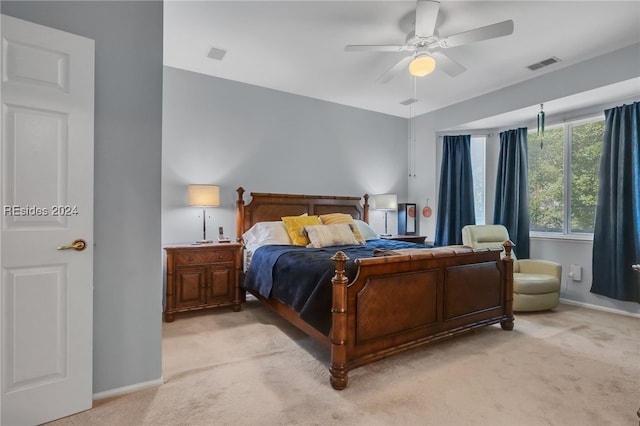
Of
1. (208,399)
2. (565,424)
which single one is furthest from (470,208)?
(208,399)

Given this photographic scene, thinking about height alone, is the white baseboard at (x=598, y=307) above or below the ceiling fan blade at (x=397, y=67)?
below

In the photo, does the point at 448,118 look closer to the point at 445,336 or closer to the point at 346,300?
the point at 445,336

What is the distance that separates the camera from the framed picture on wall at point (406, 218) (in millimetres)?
5577

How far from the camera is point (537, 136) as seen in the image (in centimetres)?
476

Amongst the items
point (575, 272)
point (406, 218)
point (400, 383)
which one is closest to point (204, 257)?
point (400, 383)

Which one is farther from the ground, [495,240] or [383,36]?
[383,36]

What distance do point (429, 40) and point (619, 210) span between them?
9.82ft

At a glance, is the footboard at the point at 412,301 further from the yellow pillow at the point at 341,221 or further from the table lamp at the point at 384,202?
the table lamp at the point at 384,202

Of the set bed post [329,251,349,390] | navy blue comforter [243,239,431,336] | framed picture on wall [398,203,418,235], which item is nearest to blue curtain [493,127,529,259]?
framed picture on wall [398,203,418,235]

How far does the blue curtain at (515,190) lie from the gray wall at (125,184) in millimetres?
4664

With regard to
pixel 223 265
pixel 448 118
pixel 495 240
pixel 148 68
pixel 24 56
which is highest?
pixel 448 118

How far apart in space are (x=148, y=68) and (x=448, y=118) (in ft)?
14.7

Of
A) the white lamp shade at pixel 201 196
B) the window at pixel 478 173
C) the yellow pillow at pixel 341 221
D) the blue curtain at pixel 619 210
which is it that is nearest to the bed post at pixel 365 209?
the yellow pillow at pixel 341 221

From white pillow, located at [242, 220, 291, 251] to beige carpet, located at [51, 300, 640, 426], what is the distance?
3.43 ft
